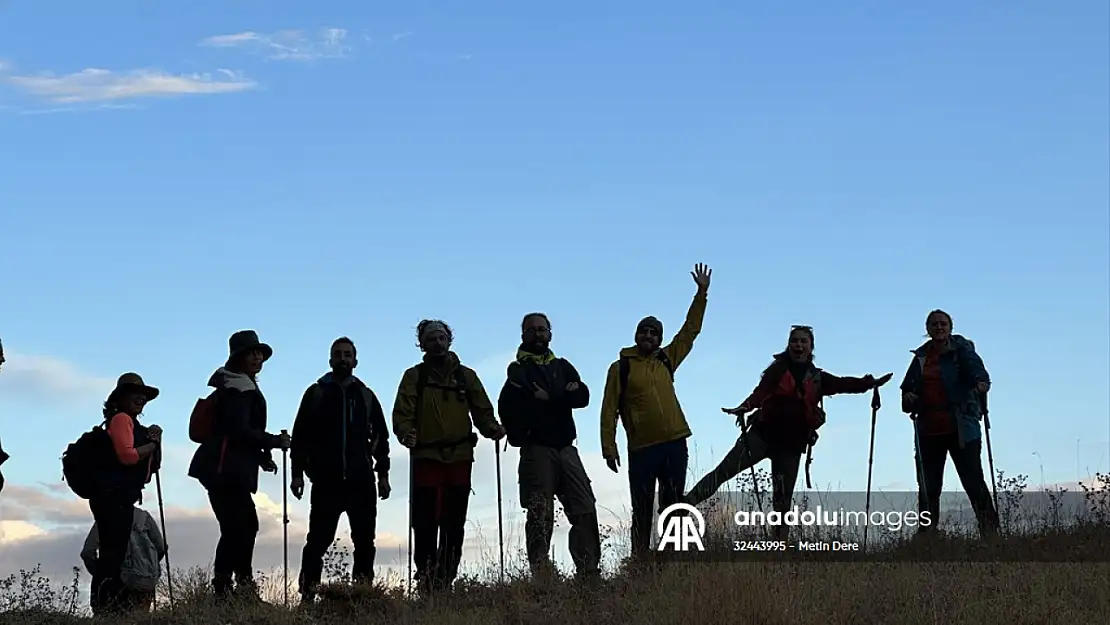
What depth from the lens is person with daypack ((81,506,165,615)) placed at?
37.3 ft

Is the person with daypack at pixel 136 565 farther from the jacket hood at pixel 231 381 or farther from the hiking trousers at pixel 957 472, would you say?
the hiking trousers at pixel 957 472

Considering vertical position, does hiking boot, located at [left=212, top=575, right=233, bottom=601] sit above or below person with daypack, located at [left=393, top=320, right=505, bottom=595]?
below

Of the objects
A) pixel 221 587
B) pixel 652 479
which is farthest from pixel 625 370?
pixel 221 587

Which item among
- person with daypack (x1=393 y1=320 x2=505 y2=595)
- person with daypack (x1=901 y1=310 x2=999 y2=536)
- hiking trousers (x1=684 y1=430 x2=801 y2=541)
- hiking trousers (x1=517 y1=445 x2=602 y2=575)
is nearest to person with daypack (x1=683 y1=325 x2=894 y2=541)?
hiking trousers (x1=684 y1=430 x2=801 y2=541)

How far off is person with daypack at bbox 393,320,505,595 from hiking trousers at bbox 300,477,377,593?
36cm

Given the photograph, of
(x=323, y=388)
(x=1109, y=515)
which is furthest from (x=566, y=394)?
(x=1109, y=515)

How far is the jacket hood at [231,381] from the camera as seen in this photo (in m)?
11.2

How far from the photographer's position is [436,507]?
11438 millimetres

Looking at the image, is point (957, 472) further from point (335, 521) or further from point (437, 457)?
point (335, 521)

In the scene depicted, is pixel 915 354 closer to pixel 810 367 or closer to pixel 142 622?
pixel 810 367

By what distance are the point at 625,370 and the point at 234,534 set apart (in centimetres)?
322

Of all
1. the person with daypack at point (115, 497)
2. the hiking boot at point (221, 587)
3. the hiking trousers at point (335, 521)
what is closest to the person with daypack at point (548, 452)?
the hiking trousers at point (335, 521)

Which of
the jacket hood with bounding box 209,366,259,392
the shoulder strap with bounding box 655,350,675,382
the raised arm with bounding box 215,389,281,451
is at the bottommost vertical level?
the raised arm with bounding box 215,389,281,451

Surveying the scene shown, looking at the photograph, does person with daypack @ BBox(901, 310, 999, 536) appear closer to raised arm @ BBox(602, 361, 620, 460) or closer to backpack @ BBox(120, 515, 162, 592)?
raised arm @ BBox(602, 361, 620, 460)
